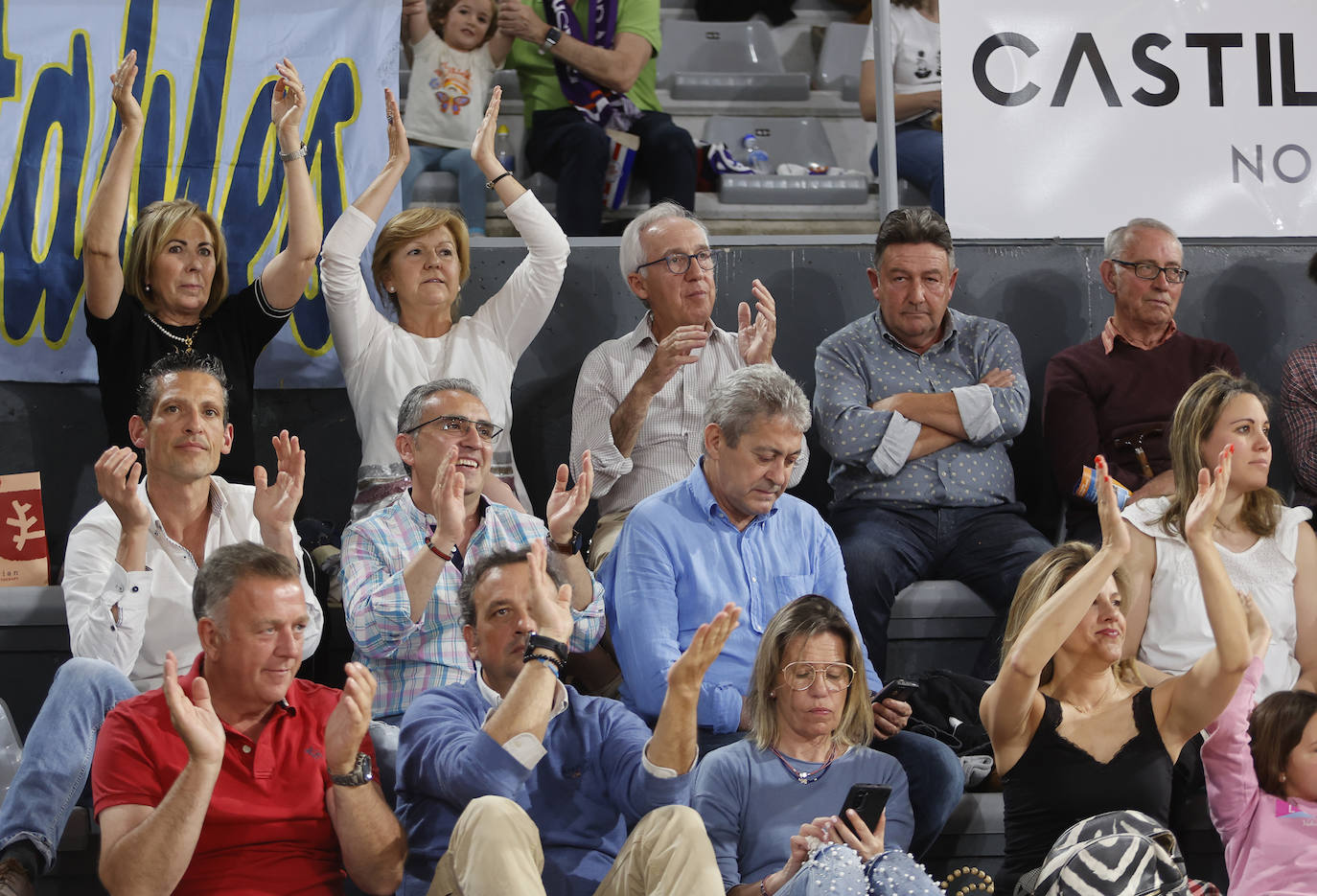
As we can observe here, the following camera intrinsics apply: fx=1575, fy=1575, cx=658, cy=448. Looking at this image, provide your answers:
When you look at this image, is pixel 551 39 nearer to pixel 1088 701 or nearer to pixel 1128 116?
pixel 1128 116

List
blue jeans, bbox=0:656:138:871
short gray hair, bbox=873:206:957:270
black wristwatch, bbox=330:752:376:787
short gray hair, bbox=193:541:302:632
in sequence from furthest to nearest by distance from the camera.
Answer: short gray hair, bbox=873:206:957:270 < blue jeans, bbox=0:656:138:871 < short gray hair, bbox=193:541:302:632 < black wristwatch, bbox=330:752:376:787

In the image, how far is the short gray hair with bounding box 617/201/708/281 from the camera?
4113 mm

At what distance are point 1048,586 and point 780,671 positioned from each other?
20.7 inches

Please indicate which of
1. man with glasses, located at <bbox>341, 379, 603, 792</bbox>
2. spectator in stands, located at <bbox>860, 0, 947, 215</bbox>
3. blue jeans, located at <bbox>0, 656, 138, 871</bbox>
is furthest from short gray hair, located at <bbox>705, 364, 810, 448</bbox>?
spectator in stands, located at <bbox>860, 0, 947, 215</bbox>

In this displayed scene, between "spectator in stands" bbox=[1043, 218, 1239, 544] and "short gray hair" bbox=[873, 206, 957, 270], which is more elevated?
"short gray hair" bbox=[873, 206, 957, 270]

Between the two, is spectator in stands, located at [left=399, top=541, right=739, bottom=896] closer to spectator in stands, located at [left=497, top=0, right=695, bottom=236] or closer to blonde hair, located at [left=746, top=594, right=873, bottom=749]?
blonde hair, located at [left=746, top=594, right=873, bottom=749]

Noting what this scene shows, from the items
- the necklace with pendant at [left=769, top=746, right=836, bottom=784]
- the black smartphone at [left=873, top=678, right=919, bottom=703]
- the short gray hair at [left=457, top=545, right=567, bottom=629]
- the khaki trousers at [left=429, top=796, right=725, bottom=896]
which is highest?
the short gray hair at [left=457, top=545, right=567, bottom=629]

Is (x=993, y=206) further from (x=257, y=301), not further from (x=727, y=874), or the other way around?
(x=727, y=874)

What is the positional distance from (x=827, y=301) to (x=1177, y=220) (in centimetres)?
105

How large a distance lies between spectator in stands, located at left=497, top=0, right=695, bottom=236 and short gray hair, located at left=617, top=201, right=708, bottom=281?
558mm

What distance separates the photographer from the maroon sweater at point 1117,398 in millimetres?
4094

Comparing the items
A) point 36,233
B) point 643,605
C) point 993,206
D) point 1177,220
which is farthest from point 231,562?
point 1177,220

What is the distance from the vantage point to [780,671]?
9.30ft

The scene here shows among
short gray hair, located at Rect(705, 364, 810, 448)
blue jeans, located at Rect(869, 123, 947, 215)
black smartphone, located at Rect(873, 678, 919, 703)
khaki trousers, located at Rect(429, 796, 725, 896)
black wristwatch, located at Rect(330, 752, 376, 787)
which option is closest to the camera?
khaki trousers, located at Rect(429, 796, 725, 896)
